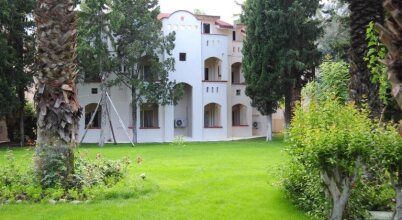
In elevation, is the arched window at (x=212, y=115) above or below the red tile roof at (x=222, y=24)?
below

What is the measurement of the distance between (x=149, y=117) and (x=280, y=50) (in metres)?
11.9

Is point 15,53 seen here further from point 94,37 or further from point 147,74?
point 147,74

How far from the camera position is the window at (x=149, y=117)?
37.6 metres

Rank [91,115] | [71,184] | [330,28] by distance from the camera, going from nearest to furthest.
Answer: [71,184] < [330,28] < [91,115]

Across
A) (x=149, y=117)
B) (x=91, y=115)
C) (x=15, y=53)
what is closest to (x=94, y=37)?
(x=15, y=53)

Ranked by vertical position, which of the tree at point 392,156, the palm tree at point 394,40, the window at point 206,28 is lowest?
the tree at point 392,156

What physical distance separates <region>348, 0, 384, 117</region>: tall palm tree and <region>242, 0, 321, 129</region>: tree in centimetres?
2012

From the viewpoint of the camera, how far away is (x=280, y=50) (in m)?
31.9

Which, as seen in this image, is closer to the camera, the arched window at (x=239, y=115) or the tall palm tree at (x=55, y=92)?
the tall palm tree at (x=55, y=92)

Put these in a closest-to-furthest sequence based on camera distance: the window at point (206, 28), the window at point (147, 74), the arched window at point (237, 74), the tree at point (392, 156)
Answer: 1. the tree at point (392, 156)
2. the window at point (147, 74)
3. the window at point (206, 28)
4. the arched window at point (237, 74)

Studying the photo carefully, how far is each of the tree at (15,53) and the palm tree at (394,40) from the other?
2838 centimetres

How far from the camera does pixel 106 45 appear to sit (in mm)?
31719

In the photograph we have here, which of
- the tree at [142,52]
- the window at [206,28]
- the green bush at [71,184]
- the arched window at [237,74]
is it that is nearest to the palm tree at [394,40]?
the green bush at [71,184]

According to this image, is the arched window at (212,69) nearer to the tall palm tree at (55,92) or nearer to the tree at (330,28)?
the tree at (330,28)
